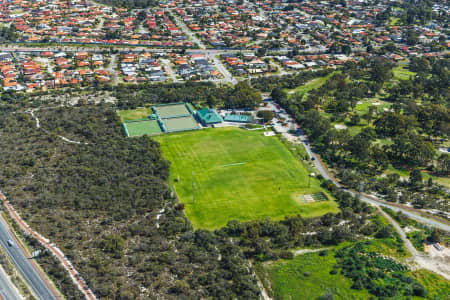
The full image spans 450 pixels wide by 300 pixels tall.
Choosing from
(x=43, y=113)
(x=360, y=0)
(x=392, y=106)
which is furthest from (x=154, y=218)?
(x=360, y=0)

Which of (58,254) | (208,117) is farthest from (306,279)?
(208,117)

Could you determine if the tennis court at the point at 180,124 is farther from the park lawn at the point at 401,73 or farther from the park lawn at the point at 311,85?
the park lawn at the point at 401,73

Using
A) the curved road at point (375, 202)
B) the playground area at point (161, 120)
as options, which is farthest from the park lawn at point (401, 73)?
the playground area at point (161, 120)

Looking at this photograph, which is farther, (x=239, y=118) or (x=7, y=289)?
(x=239, y=118)

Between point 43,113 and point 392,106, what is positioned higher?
point 392,106

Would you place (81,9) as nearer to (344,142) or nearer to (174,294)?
(344,142)

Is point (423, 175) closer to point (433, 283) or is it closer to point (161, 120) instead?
point (433, 283)
